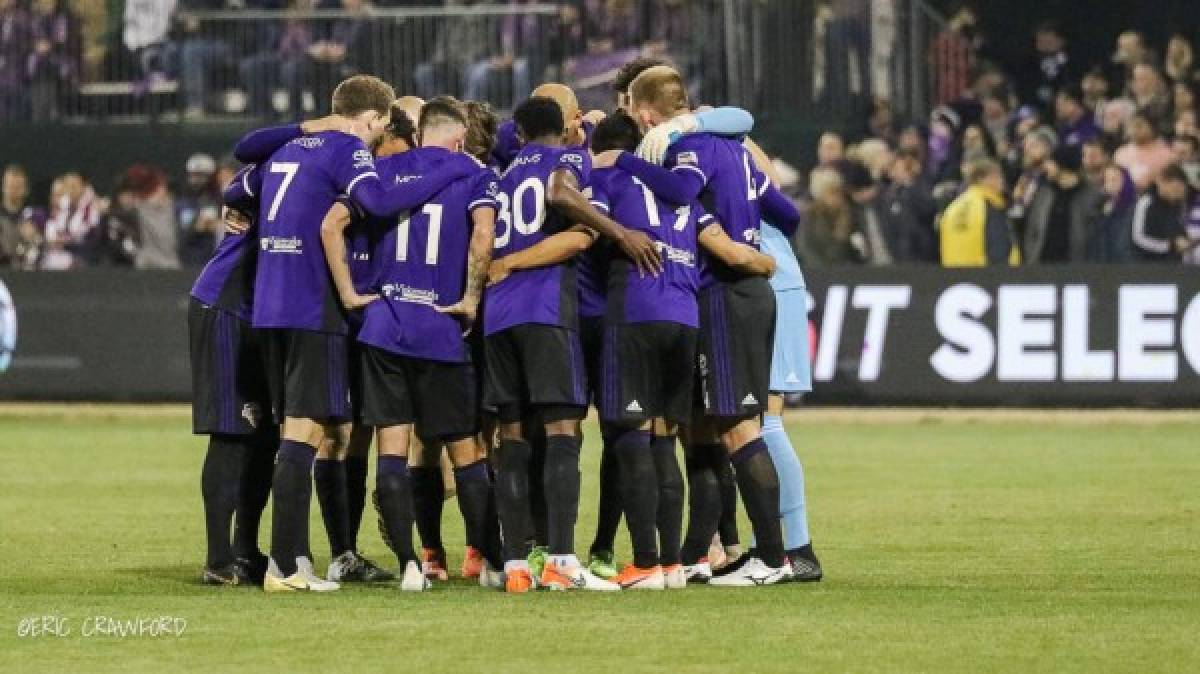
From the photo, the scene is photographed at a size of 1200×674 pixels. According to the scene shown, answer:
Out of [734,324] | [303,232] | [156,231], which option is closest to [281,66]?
[156,231]

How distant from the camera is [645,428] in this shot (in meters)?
10.6

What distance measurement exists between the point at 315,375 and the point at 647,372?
1.49m

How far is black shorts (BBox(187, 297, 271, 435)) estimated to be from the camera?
11055 mm

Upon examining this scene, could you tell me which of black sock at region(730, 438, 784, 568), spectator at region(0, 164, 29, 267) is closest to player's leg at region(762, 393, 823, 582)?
black sock at region(730, 438, 784, 568)

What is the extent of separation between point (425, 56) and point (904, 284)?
8140 mm

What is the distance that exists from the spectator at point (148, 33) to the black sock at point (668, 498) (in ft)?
62.6

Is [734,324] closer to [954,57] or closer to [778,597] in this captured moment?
[778,597]

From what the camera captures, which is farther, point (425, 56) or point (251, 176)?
point (425, 56)

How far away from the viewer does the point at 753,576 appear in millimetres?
10859

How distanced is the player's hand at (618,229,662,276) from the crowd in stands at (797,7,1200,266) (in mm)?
13085

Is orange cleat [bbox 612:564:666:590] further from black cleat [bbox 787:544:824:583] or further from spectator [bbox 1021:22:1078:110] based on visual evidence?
spectator [bbox 1021:22:1078:110]

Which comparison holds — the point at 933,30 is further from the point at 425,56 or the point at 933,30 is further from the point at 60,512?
the point at 60,512

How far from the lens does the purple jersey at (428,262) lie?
1056 cm

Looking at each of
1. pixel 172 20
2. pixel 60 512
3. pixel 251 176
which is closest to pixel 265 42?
pixel 172 20
